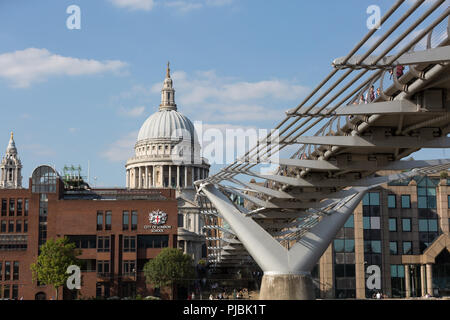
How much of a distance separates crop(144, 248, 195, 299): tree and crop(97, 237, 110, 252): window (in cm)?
501

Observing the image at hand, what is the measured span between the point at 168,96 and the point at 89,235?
4265 inches

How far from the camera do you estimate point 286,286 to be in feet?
131

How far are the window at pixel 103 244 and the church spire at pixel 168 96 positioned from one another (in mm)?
104775

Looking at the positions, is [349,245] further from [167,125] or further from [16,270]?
[167,125]

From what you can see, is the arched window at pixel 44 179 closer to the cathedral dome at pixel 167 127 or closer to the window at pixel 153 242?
the window at pixel 153 242

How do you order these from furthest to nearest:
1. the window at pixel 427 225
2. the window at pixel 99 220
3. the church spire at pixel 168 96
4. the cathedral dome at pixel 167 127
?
the church spire at pixel 168 96, the cathedral dome at pixel 167 127, the window at pixel 99 220, the window at pixel 427 225

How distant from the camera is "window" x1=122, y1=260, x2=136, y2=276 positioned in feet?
254

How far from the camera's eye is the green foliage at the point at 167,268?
7362 centimetres

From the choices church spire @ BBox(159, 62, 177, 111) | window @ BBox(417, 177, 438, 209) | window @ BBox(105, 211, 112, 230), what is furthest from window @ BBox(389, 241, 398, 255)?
church spire @ BBox(159, 62, 177, 111)

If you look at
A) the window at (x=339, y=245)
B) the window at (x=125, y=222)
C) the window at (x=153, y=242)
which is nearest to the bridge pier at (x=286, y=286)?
the window at (x=339, y=245)

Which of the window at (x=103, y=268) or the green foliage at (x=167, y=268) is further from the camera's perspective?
the window at (x=103, y=268)

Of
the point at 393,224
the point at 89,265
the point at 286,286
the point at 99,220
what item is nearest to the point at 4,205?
the point at 99,220

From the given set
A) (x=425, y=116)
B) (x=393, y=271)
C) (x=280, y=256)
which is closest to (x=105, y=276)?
(x=393, y=271)
